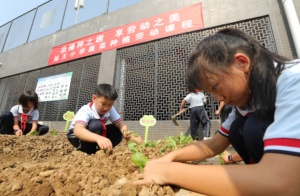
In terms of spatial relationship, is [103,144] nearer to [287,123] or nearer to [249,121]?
[249,121]

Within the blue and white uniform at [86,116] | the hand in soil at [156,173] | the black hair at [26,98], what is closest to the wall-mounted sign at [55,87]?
the black hair at [26,98]

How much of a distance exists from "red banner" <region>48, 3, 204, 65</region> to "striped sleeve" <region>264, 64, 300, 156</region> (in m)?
4.66

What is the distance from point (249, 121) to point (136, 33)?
5293 mm

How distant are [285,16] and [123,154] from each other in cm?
508

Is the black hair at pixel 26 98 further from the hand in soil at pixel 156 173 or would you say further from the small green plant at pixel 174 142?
the hand in soil at pixel 156 173

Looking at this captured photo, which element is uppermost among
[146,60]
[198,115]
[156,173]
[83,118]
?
[146,60]

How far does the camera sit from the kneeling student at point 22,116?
9.62 feet

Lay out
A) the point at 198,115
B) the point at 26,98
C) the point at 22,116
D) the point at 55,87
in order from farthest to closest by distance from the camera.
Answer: the point at 55,87 < the point at 198,115 < the point at 22,116 < the point at 26,98

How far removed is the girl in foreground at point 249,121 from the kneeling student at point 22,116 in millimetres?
3186

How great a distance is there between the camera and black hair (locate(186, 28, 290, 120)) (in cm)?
63

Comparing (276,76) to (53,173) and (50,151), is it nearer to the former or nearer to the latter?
(53,173)

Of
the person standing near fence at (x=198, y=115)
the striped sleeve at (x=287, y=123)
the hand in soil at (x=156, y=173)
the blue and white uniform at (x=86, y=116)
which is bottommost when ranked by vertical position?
the hand in soil at (x=156, y=173)

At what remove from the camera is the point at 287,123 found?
1.48 feet

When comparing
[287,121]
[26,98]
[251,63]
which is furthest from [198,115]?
[26,98]
